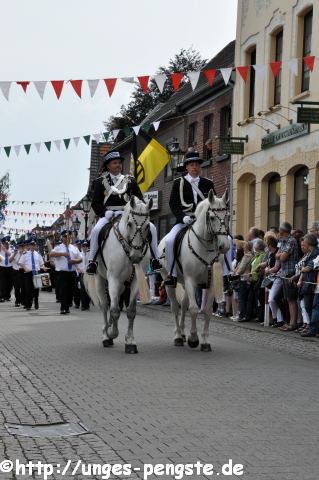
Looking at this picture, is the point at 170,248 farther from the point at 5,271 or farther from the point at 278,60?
the point at 5,271

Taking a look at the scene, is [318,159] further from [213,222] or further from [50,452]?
[50,452]

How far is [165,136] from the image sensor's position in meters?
40.1

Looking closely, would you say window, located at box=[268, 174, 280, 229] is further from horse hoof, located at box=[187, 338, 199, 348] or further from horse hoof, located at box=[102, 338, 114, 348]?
horse hoof, located at box=[102, 338, 114, 348]

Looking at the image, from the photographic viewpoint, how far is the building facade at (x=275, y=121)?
905 inches

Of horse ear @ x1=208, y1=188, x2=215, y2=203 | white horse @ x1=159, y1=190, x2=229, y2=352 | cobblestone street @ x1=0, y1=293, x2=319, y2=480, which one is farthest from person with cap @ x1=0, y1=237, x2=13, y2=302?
horse ear @ x1=208, y1=188, x2=215, y2=203

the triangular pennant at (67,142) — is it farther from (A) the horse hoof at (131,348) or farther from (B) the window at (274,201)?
(A) the horse hoof at (131,348)

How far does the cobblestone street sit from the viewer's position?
18.8ft

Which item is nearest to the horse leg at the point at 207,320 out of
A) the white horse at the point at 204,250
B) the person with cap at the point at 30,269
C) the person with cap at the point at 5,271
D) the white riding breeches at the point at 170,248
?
the white horse at the point at 204,250

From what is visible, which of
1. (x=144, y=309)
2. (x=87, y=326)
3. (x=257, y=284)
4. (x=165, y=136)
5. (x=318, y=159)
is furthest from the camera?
(x=165, y=136)

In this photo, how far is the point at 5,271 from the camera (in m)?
29.2

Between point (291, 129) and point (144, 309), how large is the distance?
6.39 m

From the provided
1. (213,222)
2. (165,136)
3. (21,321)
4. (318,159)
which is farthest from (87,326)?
(165,136)

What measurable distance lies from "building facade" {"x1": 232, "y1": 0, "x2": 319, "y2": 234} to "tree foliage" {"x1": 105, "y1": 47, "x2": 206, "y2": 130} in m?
21.8

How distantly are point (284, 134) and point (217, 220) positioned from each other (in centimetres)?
1347
